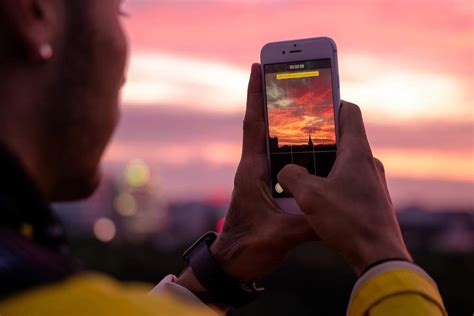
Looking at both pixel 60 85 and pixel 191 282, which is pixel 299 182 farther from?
pixel 60 85

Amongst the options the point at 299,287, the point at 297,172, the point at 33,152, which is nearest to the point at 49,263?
the point at 33,152

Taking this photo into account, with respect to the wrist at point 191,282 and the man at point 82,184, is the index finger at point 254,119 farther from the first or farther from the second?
the wrist at point 191,282

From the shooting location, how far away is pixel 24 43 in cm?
160

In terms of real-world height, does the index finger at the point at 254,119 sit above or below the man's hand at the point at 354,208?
above

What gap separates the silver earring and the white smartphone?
1.80 meters

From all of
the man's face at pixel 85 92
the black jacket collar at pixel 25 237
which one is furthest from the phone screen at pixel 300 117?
the black jacket collar at pixel 25 237

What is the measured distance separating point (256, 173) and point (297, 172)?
516 millimetres

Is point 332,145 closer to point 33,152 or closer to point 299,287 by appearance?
point 33,152

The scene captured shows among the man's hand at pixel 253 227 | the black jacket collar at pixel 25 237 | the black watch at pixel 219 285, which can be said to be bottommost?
the black watch at pixel 219 285

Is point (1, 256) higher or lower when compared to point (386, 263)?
higher

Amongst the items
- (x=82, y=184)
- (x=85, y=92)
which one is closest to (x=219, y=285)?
(x=82, y=184)

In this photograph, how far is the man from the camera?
4.17ft

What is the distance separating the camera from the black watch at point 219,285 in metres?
3.26

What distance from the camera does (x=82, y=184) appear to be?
6.15 ft
